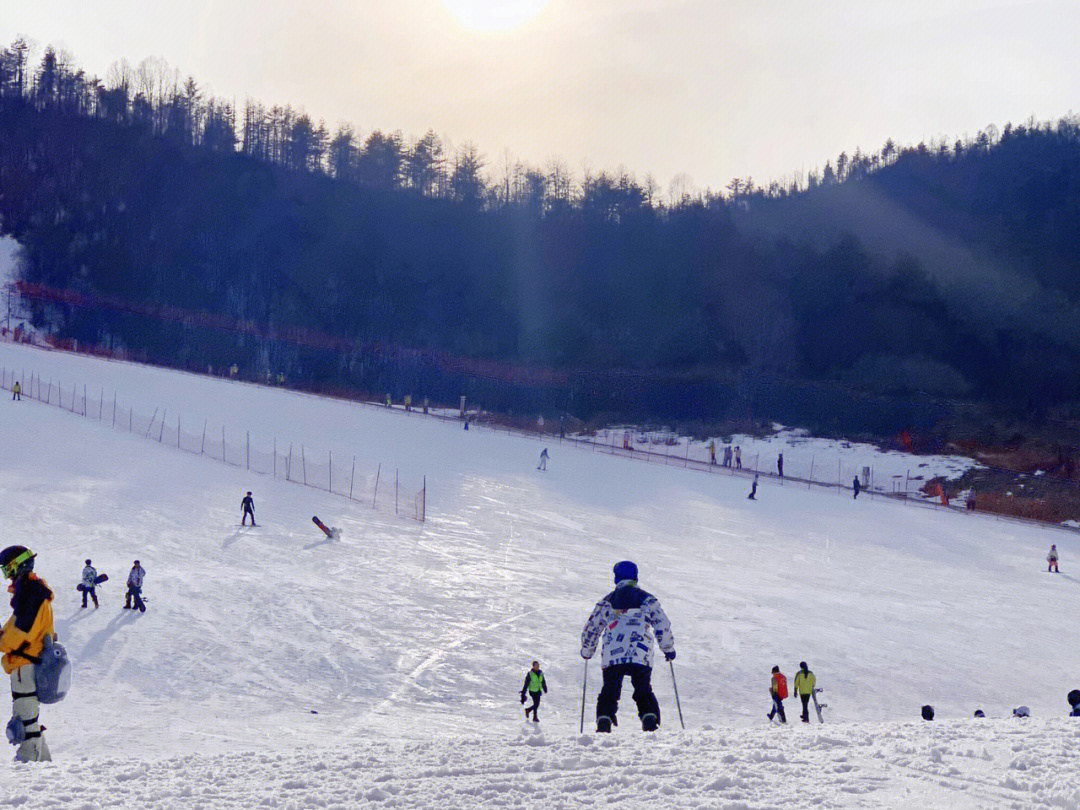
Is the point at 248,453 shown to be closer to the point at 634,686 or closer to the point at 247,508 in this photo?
the point at 247,508

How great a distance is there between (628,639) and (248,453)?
3072cm

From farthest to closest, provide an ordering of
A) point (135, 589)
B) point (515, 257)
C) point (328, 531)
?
point (515, 257)
point (328, 531)
point (135, 589)

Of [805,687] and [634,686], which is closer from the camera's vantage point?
[634,686]

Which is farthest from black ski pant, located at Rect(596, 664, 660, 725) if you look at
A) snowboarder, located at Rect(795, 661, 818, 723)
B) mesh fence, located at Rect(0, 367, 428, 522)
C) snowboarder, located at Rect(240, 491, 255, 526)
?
mesh fence, located at Rect(0, 367, 428, 522)

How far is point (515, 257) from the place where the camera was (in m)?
113

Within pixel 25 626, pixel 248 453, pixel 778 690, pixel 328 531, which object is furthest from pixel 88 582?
pixel 248 453

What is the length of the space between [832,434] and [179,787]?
68232 mm

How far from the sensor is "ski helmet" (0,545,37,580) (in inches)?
242

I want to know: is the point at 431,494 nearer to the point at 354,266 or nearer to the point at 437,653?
the point at 437,653

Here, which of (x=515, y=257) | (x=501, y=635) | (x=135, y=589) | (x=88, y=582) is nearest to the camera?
(x=88, y=582)

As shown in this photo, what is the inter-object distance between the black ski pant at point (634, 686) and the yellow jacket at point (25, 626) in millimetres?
4015

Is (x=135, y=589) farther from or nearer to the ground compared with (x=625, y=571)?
nearer to the ground

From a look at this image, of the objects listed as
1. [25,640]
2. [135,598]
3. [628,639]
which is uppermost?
[25,640]

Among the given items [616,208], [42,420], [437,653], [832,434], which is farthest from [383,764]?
[616,208]
